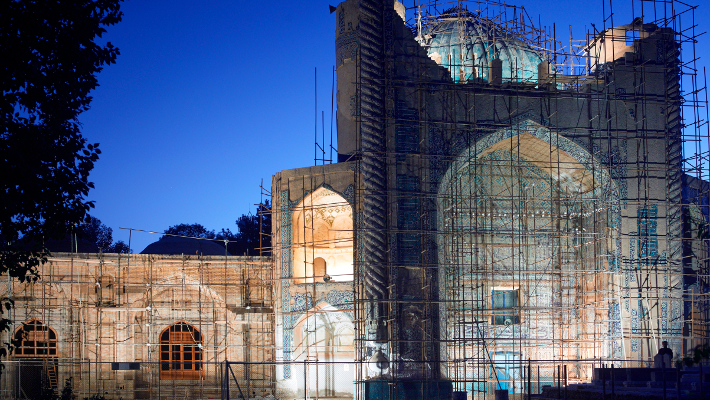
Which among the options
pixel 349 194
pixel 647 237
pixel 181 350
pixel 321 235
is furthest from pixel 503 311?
pixel 181 350

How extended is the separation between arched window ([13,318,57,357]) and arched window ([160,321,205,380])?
2564 millimetres

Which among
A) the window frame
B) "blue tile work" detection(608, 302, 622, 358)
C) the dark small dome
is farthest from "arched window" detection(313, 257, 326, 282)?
"blue tile work" detection(608, 302, 622, 358)

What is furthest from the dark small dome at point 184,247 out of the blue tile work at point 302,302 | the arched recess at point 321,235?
the blue tile work at point 302,302

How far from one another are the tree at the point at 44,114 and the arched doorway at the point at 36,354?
9.41m

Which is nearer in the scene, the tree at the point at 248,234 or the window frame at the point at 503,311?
the window frame at the point at 503,311

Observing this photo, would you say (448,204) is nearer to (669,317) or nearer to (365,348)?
(365,348)

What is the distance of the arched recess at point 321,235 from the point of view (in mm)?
17562

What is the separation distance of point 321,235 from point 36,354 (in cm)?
743

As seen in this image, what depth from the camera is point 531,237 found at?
1805 cm

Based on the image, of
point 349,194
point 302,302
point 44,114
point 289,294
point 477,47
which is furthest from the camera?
point 477,47

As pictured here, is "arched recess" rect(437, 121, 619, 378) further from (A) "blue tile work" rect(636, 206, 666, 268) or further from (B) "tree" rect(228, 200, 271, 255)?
(B) "tree" rect(228, 200, 271, 255)

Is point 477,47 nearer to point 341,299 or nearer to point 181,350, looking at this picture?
point 341,299

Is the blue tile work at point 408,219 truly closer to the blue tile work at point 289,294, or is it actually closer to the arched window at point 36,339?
the blue tile work at point 289,294

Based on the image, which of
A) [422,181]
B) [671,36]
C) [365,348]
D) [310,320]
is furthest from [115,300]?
[671,36]
